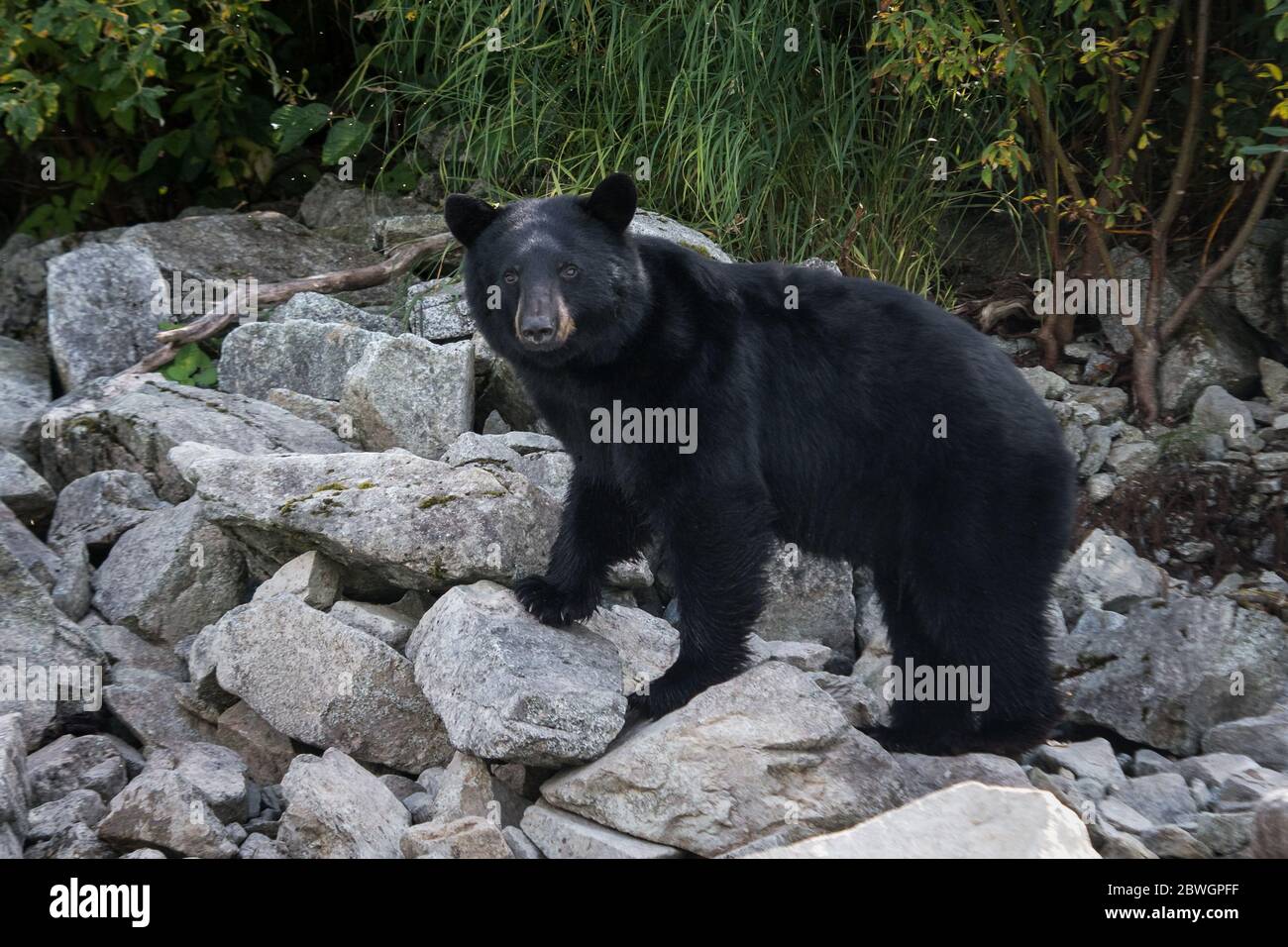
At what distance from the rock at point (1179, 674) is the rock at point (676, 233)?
3.07 metres

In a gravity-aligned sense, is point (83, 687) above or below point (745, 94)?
below

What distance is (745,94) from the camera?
339 inches

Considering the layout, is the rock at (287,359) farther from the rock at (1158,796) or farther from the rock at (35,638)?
the rock at (1158,796)

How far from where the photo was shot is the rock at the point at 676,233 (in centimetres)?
758

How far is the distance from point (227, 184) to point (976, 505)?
6921mm

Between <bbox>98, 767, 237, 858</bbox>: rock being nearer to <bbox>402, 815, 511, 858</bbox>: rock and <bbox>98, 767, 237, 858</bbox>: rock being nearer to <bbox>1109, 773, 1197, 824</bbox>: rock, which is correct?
<bbox>402, 815, 511, 858</bbox>: rock

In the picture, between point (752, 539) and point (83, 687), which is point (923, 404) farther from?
point (83, 687)

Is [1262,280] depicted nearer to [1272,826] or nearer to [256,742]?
[1272,826]

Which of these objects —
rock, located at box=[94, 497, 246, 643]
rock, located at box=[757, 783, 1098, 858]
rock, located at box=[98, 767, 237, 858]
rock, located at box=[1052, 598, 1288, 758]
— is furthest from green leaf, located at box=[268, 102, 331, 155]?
rock, located at box=[757, 783, 1098, 858]

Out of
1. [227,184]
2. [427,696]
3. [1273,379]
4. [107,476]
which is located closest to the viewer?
[427,696]

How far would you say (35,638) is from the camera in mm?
5145

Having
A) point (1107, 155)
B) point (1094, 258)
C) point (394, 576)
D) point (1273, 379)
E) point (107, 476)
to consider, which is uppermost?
point (1107, 155)

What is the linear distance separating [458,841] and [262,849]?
2.37ft

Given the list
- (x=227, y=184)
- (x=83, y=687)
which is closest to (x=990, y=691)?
(x=83, y=687)
